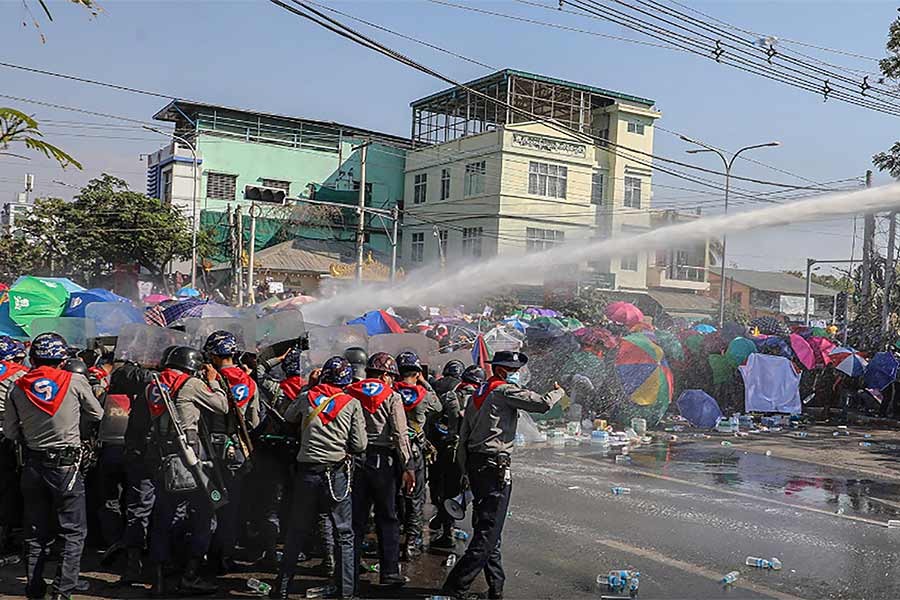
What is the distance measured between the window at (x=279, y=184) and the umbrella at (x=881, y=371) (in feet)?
117

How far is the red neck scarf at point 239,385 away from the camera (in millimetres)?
6762

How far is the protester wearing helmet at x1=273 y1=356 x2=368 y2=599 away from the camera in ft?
20.7

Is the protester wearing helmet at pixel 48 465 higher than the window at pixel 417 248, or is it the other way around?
the window at pixel 417 248

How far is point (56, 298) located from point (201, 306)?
375cm

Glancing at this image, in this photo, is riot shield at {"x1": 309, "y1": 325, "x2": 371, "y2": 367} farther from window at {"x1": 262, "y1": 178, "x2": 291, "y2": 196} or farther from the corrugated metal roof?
the corrugated metal roof

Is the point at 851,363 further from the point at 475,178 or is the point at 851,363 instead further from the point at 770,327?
the point at 475,178

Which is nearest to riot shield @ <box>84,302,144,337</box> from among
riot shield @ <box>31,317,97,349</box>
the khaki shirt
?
riot shield @ <box>31,317,97,349</box>

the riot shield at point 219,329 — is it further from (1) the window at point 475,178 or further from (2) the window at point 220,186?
(2) the window at point 220,186

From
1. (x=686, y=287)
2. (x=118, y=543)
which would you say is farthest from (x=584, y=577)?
(x=686, y=287)

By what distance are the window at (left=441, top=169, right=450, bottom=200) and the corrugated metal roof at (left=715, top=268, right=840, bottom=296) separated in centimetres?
2639

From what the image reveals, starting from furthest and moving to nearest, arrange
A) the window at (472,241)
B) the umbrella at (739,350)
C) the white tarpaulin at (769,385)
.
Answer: the window at (472,241) → the umbrella at (739,350) → the white tarpaulin at (769,385)

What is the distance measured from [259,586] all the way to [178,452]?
1.33 meters

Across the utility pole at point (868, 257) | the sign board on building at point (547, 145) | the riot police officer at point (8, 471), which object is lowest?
the riot police officer at point (8, 471)

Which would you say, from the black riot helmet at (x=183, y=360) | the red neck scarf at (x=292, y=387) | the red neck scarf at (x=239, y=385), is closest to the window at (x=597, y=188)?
the red neck scarf at (x=292, y=387)
